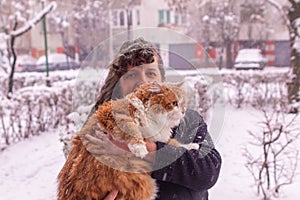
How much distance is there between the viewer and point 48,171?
623 cm

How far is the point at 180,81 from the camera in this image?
1394mm

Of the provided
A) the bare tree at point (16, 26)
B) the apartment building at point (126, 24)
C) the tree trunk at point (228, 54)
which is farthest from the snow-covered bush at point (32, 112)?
the tree trunk at point (228, 54)

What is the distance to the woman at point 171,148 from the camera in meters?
1.32

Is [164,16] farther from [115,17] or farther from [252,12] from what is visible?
[252,12]

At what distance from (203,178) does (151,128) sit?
29cm

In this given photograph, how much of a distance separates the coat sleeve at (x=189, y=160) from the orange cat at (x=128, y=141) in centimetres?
3

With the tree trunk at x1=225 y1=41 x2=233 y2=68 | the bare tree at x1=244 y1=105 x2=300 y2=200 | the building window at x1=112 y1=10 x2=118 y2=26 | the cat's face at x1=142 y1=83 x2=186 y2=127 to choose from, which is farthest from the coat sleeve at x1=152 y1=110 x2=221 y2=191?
the tree trunk at x1=225 y1=41 x2=233 y2=68

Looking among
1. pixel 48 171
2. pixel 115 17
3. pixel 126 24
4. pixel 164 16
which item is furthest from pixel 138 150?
pixel 115 17

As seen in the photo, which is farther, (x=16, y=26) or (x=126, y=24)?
(x=126, y=24)

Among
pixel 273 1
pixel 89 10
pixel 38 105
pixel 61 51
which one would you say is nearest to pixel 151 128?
pixel 38 105

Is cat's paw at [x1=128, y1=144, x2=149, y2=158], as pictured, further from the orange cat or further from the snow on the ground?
the snow on the ground

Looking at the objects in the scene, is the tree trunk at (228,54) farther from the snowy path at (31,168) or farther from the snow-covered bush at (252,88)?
the snowy path at (31,168)

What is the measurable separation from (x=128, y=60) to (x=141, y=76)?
0.30 feet

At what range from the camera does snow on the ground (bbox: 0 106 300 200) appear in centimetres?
523
